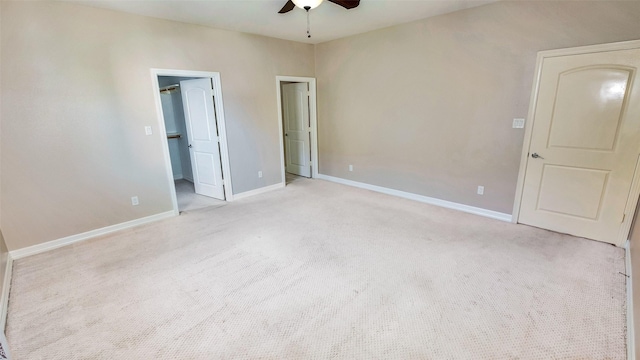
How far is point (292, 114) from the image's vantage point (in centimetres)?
593

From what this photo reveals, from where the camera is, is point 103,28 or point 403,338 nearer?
point 403,338

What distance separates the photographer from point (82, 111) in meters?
3.12

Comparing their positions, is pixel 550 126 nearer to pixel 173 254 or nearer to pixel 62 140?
pixel 173 254

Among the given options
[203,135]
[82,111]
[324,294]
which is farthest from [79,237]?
[324,294]

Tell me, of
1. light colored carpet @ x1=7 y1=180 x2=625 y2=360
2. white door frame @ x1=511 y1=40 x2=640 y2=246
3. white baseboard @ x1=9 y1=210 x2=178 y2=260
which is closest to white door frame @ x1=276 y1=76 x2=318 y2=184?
light colored carpet @ x1=7 y1=180 x2=625 y2=360

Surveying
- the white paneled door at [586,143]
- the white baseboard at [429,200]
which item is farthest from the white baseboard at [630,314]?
the white baseboard at [429,200]

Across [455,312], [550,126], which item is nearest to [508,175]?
[550,126]

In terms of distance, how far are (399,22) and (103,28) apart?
12.0 ft

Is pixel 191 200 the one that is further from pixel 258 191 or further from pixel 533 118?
pixel 533 118

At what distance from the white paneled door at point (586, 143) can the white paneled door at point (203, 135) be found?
4241mm

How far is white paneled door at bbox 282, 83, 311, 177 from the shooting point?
18.5ft

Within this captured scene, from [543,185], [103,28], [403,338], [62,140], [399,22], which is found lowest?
[403,338]

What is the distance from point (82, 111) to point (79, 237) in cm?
145

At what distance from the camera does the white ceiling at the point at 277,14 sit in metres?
3.05
